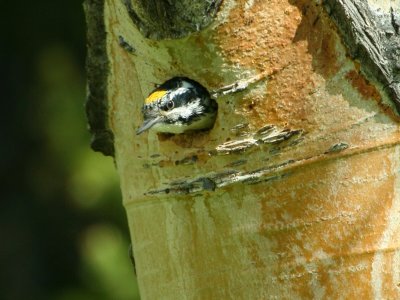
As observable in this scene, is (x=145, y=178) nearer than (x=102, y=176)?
Yes

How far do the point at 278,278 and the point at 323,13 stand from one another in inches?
28.8

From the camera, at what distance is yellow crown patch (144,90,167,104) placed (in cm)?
296

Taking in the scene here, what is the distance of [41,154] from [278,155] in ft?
18.2

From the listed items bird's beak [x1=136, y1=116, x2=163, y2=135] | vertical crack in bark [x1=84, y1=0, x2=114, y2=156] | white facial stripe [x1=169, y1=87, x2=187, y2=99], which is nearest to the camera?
bird's beak [x1=136, y1=116, x2=163, y2=135]

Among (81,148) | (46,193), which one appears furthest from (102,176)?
(46,193)

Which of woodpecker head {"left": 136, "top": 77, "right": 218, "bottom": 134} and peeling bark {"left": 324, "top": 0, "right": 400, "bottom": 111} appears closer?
peeling bark {"left": 324, "top": 0, "right": 400, "bottom": 111}

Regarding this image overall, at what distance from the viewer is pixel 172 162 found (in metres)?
2.90

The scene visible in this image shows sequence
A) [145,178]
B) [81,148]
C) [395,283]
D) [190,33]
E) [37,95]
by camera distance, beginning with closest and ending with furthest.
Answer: [395,283]
[190,33]
[145,178]
[81,148]
[37,95]

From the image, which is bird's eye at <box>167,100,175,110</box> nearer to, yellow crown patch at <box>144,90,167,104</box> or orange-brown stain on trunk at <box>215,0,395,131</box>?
yellow crown patch at <box>144,90,167,104</box>

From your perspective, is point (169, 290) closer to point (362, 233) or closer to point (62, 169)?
point (362, 233)

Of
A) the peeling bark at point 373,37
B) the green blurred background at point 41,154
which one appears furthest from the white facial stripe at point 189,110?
the green blurred background at point 41,154

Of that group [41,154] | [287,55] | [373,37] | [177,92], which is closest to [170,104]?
[177,92]


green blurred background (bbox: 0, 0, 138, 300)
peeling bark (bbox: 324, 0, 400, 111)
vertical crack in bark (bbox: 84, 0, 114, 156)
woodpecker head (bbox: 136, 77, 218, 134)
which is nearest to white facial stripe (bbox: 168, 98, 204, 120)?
woodpecker head (bbox: 136, 77, 218, 134)

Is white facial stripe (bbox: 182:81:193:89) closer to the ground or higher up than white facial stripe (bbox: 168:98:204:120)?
higher up
